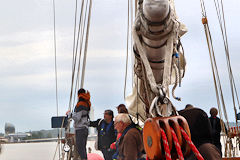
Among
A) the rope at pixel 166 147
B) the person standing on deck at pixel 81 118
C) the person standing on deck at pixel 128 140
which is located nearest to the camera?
the rope at pixel 166 147

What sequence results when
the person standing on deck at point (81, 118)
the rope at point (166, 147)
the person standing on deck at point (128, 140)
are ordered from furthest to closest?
the person standing on deck at point (81, 118), the person standing on deck at point (128, 140), the rope at point (166, 147)

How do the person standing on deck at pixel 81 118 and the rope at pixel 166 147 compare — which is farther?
the person standing on deck at pixel 81 118

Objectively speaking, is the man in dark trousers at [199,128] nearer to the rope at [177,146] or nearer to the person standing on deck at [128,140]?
the person standing on deck at [128,140]

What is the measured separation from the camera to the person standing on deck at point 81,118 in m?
4.95

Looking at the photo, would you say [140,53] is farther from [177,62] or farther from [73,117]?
[73,117]

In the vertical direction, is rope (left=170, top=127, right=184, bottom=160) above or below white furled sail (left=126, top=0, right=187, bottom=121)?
below

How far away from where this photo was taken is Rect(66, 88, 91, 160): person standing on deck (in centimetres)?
495

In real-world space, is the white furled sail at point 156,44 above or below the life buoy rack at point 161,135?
above

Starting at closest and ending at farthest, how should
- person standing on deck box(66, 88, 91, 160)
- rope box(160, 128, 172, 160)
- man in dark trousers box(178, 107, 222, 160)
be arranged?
rope box(160, 128, 172, 160)
man in dark trousers box(178, 107, 222, 160)
person standing on deck box(66, 88, 91, 160)

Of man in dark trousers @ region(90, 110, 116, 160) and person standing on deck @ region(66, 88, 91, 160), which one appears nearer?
man in dark trousers @ region(90, 110, 116, 160)

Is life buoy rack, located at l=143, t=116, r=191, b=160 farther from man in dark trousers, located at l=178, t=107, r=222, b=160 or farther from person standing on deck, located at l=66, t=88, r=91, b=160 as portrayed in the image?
person standing on deck, located at l=66, t=88, r=91, b=160

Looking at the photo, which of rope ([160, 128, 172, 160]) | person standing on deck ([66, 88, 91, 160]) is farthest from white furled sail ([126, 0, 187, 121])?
person standing on deck ([66, 88, 91, 160])

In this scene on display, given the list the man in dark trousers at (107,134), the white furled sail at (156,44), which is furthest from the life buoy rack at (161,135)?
the man in dark trousers at (107,134)

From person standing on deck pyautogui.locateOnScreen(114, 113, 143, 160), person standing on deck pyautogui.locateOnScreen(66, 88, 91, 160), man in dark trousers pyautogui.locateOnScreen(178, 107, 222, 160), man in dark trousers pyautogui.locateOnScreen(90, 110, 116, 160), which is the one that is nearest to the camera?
man in dark trousers pyautogui.locateOnScreen(178, 107, 222, 160)
